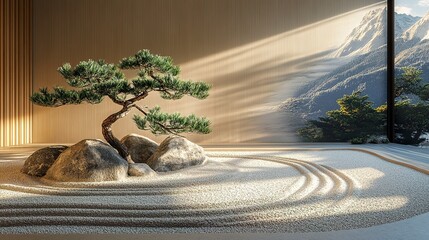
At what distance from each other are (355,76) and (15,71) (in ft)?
22.0

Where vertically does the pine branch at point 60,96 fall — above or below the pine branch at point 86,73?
below

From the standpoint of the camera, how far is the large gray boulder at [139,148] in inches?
202

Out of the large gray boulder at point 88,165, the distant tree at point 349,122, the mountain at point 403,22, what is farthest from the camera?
the distant tree at point 349,122

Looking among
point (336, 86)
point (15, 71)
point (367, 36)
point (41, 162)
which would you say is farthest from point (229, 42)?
point (41, 162)

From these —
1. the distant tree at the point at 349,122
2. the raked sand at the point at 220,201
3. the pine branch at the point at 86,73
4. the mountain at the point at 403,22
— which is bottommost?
the raked sand at the point at 220,201

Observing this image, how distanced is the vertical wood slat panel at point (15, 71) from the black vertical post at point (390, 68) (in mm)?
7216

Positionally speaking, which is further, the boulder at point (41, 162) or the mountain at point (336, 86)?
the mountain at point (336, 86)

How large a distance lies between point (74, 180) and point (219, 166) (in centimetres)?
161

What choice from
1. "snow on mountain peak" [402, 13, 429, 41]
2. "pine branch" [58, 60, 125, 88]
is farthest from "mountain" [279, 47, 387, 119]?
"pine branch" [58, 60, 125, 88]

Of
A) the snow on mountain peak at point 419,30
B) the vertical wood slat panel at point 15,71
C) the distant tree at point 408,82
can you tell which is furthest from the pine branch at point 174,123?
the snow on mountain peak at point 419,30

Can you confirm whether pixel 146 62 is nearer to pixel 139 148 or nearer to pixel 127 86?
pixel 127 86

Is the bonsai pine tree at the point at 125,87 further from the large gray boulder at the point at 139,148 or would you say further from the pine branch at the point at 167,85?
the large gray boulder at the point at 139,148

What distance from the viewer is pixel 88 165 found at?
416 cm

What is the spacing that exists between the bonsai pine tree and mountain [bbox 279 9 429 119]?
453 cm
